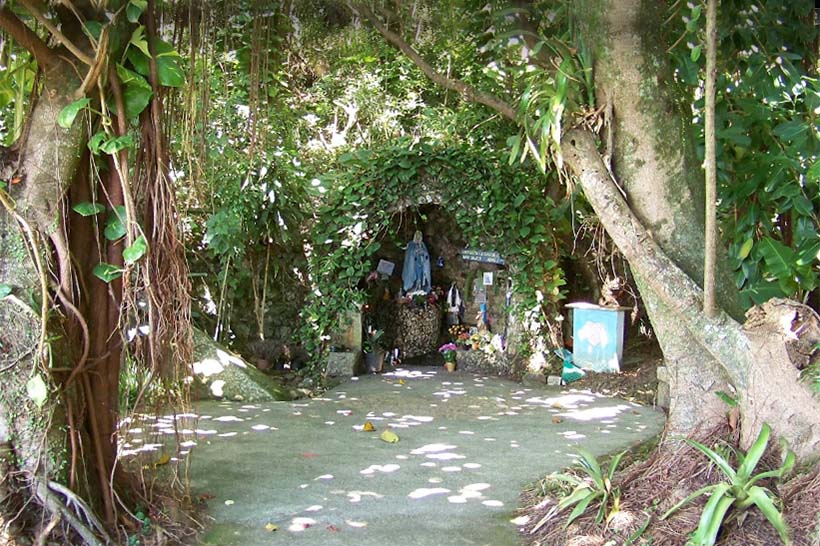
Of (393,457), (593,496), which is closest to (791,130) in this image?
(593,496)

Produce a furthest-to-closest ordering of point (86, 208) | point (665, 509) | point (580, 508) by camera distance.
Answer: point (580, 508)
point (665, 509)
point (86, 208)

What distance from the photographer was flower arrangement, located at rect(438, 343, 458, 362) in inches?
364

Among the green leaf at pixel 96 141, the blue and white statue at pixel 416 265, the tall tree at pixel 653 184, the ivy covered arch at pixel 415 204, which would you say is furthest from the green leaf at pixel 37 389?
the blue and white statue at pixel 416 265

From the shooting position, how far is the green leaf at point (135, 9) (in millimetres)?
3084

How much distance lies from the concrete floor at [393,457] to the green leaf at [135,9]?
8.06ft

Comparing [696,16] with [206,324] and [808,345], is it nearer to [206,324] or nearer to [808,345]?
[808,345]

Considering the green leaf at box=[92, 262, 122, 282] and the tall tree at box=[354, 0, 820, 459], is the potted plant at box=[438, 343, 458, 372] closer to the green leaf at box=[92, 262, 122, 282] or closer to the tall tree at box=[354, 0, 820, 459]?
the tall tree at box=[354, 0, 820, 459]

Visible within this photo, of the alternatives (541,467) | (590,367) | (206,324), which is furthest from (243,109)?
(541,467)

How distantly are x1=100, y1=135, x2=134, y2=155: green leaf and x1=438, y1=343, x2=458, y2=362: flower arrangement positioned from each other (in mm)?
6557

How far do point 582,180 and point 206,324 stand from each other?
609 cm

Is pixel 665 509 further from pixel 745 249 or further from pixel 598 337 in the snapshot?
pixel 598 337

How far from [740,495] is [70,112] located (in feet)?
10.9

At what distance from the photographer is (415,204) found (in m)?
8.48

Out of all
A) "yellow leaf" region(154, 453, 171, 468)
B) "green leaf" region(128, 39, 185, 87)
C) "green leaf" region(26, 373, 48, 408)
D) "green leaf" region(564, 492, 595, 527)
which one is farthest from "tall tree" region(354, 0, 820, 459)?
"yellow leaf" region(154, 453, 171, 468)
